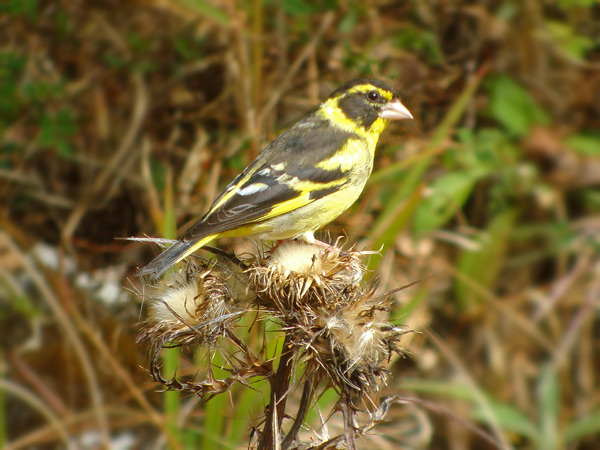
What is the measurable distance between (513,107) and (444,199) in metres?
1.15

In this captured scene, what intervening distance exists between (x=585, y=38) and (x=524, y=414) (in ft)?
8.70

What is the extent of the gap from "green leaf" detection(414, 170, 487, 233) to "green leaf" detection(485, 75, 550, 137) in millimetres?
609

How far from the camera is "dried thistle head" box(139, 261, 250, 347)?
174cm

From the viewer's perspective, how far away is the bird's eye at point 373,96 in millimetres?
2846

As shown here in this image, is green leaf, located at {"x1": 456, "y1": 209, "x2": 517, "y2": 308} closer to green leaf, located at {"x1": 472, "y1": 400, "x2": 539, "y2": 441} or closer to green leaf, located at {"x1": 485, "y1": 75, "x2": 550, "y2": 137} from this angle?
green leaf, located at {"x1": 485, "y1": 75, "x2": 550, "y2": 137}

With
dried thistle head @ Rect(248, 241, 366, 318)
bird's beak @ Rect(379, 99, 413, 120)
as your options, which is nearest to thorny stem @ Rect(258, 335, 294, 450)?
dried thistle head @ Rect(248, 241, 366, 318)

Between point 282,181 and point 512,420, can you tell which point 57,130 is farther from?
point 512,420

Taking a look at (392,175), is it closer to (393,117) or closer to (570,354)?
(393,117)

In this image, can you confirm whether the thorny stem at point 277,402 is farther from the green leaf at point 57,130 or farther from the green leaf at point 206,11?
the green leaf at point 57,130

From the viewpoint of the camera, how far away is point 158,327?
1776mm

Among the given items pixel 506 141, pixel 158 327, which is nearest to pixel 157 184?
pixel 506 141

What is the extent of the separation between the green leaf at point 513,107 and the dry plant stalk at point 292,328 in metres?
3.30

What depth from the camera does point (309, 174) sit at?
265 centimetres

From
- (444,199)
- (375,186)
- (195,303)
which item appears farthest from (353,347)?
(444,199)
